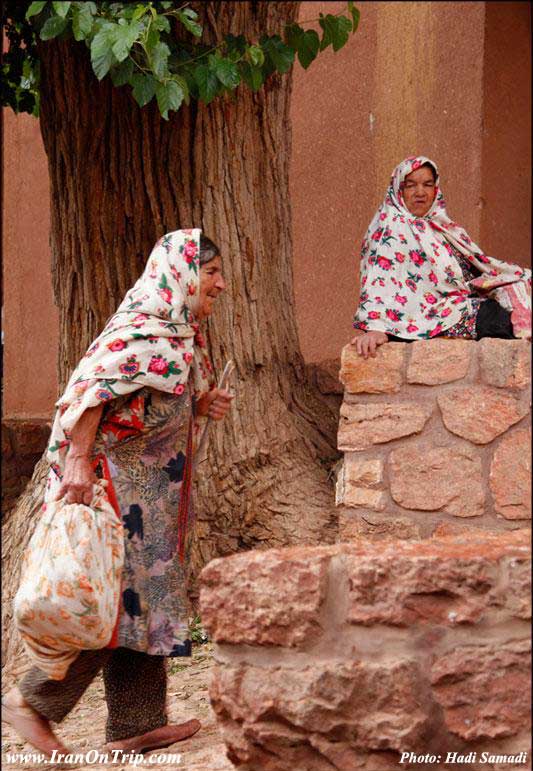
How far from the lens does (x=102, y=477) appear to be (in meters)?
3.16

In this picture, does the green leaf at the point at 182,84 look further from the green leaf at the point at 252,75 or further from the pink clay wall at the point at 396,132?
the pink clay wall at the point at 396,132

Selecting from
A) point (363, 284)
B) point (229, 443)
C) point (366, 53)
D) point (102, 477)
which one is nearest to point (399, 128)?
point (366, 53)

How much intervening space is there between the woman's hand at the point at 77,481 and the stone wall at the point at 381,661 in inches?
26.1

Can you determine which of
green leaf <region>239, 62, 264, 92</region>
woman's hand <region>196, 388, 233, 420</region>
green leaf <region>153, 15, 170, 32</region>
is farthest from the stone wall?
green leaf <region>239, 62, 264, 92</region>

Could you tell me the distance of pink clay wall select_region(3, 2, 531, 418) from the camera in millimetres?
5820

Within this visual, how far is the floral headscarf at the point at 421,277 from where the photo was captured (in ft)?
14.9

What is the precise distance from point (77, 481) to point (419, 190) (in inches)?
97.6

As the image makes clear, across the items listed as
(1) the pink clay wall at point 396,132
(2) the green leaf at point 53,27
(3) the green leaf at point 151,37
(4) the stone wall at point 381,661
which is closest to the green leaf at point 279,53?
(3) the green leaf at point 151,37

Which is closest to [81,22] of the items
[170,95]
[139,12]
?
[139,12]

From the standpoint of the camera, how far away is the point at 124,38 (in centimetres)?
383

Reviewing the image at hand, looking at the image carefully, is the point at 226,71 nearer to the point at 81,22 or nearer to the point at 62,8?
the point at 81,22

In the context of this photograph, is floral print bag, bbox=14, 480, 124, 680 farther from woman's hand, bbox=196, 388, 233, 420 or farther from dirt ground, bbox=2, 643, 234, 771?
woman's hand, bbox=196, 388, 233, 420

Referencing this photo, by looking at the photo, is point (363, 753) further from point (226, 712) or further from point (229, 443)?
point (229, 443)

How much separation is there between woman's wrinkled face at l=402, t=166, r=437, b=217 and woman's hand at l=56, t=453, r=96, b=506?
7.83 ft
